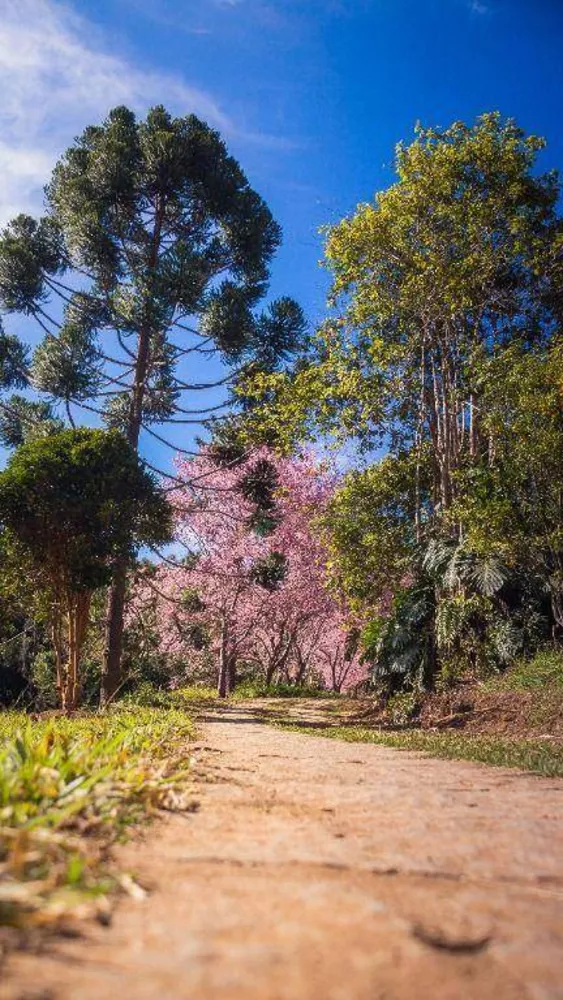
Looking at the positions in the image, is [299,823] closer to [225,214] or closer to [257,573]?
[257,573]

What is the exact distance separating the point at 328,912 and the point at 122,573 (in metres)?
11.3

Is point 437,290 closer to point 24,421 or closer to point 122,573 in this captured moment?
point 122,573

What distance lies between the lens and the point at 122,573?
11922 millimetres

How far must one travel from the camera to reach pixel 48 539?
994 cm

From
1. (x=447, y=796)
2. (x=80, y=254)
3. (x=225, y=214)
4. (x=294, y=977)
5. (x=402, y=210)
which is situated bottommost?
(x=447, y=796)

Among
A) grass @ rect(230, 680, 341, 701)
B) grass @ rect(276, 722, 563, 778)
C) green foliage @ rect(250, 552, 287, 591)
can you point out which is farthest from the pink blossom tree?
grass @ rect(276, 722, 563, 778)

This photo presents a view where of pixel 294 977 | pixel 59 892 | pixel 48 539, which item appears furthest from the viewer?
pixel 48 539

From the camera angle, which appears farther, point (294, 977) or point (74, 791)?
point (74, 791)

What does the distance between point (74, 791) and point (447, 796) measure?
1.61 metres

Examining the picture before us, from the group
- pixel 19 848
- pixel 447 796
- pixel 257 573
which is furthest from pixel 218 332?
pixel 19 848

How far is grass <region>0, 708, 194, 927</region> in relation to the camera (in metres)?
0.93

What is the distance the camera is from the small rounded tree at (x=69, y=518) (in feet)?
31.8

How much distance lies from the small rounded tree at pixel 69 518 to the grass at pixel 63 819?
7.44m

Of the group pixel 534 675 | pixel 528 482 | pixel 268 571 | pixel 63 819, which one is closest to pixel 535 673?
pixel 534 675
